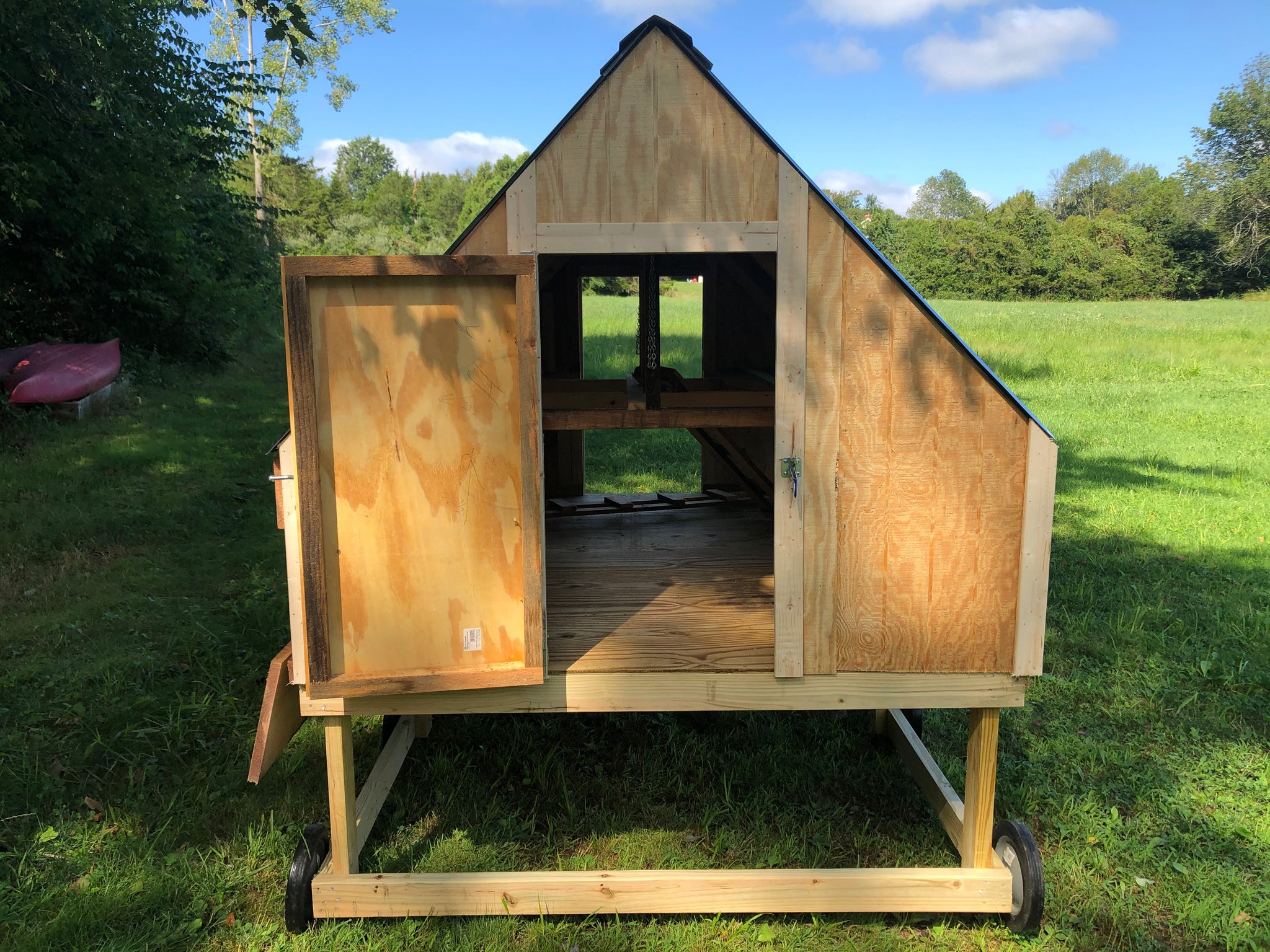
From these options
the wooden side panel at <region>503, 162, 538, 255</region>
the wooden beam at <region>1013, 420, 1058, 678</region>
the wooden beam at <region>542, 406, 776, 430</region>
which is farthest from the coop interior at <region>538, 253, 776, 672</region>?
the wooden beam at <region>1013, 420, 1058, 678</region>

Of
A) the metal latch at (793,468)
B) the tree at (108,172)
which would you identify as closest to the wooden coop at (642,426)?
the metal latch at (793,468)

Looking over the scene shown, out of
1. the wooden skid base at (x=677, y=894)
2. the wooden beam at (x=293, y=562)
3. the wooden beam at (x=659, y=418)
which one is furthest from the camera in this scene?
the wooden beam at (x=659, y=418)

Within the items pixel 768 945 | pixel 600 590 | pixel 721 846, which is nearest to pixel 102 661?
pixel 600 590

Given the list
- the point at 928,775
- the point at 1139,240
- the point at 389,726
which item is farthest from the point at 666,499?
the point at 1139,240

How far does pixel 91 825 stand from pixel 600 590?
245cm

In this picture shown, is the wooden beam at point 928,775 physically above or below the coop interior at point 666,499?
below

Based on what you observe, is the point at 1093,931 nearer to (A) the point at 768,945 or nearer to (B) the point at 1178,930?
(B) the point at 1178,930

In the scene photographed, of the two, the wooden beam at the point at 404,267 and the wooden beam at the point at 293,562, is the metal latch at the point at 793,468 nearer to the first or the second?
the wooden beam at the point at 404,267

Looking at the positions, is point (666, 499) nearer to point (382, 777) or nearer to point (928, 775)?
point (928, 775)

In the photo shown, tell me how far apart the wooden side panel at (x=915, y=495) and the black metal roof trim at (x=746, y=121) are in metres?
0.03

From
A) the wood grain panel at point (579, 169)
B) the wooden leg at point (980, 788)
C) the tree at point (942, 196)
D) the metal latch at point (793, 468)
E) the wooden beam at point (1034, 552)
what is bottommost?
the wooden leg at point (980, 788)

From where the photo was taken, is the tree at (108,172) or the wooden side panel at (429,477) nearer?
the wooden side panel at (429,477)

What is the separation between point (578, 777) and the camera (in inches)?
182

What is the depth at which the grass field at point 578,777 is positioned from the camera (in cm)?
352
